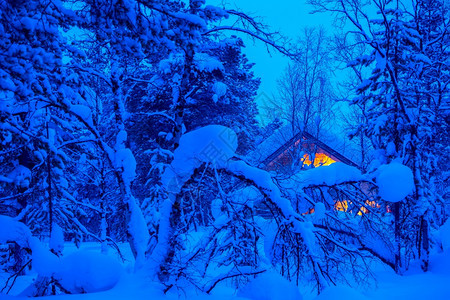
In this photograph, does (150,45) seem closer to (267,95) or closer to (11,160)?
(11,160)

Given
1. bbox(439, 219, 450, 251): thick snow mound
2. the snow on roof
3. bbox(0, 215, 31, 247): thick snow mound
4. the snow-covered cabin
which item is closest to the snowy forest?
bbox(0, 215, 31, 247): thick snow mound

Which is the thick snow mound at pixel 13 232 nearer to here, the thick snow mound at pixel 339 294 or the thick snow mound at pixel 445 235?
the thick snow mound at pixel 339 294

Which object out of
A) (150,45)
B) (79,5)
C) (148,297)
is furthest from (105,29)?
(148,297)

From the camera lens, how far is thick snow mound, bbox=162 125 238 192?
4301 millimetres

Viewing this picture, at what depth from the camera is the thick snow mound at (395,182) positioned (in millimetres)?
5043

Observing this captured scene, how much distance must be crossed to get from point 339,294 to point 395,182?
2.02m

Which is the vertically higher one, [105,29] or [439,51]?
[439,51]

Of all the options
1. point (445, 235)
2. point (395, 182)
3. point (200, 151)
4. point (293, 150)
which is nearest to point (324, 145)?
point (293, 150)

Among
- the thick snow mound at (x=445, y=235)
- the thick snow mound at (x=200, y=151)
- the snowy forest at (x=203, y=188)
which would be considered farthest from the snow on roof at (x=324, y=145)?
the thick snow mound at (x=200, y=151)

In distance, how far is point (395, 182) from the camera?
504cm

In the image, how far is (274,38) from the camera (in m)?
6.39

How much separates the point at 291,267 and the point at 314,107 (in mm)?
13546

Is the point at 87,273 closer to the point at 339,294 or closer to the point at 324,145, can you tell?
the point at 339,294

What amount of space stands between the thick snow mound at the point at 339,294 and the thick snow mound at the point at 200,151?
236 centimetres
